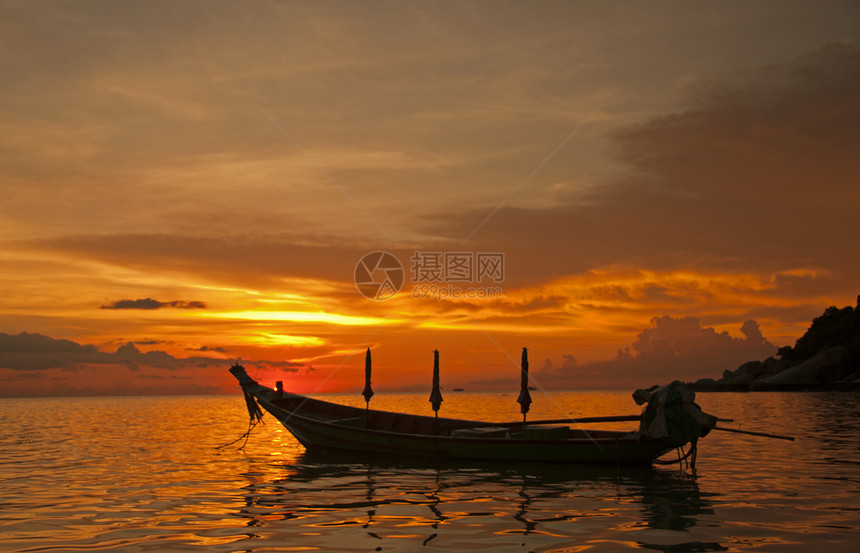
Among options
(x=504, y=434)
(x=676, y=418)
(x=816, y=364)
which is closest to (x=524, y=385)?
(x=504, y=434)

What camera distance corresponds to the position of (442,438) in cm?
2423

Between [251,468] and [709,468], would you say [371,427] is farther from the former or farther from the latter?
[709,468]

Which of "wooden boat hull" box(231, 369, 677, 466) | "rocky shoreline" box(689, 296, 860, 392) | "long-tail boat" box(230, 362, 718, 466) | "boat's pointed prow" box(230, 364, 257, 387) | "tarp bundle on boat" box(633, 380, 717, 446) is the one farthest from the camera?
"rocky shoreline" box(689, 296, 860, 392)

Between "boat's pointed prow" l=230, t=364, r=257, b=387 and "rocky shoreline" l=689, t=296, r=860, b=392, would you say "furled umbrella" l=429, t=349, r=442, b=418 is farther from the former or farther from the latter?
"rocky shoreline" l=689, t=296, r=860, b=392

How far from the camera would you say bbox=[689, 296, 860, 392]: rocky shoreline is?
100062 millimetres

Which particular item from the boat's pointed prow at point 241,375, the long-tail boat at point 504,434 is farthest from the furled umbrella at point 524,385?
the boat's pointed prow at point 241,375

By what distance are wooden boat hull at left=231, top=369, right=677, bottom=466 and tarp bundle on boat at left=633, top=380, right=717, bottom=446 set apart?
392mm

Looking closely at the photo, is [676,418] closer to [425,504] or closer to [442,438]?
[442,438]

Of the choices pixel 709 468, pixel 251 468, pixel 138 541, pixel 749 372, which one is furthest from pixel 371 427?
pixel 749 372

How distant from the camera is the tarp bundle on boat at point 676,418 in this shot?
20953mm

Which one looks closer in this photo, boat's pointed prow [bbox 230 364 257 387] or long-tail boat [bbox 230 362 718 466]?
long-tail boat [bbox 230 362 718 466]

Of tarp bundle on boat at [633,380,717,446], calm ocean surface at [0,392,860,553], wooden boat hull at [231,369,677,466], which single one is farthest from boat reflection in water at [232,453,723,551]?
tarp bundle on boat at [633,380,717,446]

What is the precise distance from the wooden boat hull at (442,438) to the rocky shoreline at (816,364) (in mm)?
89742

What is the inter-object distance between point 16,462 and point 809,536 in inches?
1148
